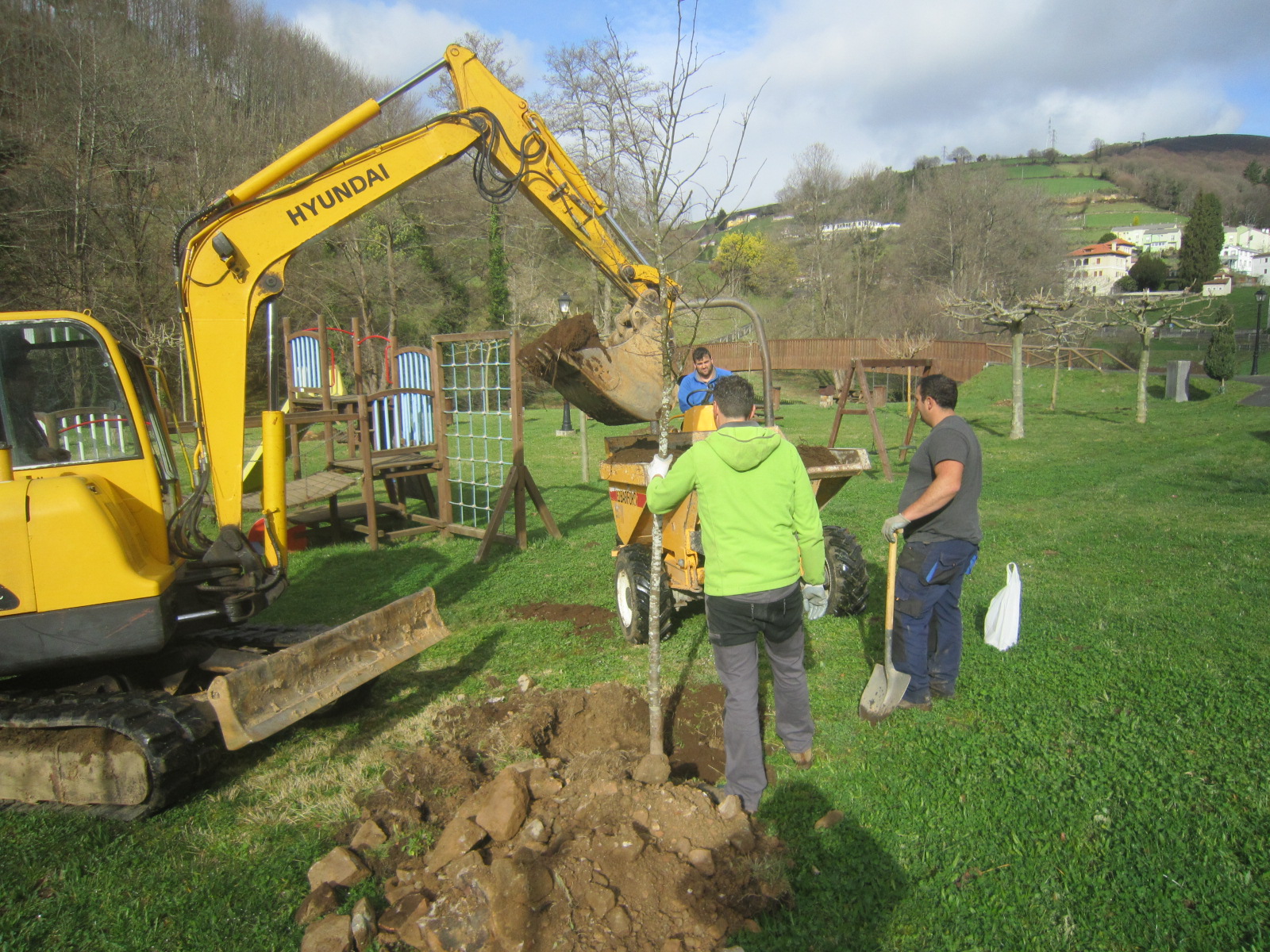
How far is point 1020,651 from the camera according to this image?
197 inches

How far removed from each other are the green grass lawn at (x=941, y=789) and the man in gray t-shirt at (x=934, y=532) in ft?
1.32

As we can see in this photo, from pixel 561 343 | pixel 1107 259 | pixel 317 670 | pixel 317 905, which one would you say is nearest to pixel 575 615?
pixel 561 343

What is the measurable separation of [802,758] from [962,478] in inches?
66.1

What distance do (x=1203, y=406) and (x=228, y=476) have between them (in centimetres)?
2297

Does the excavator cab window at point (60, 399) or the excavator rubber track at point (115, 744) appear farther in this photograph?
the excavator cab window at point (60, 399)

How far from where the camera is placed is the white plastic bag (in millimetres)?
4898

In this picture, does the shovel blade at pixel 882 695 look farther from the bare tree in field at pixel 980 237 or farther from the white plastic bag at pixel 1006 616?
the bare tree in field at pixel 980 237

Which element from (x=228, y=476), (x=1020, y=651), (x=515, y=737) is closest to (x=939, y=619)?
(x=1020, y=651)

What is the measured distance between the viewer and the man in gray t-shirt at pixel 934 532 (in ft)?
13.1

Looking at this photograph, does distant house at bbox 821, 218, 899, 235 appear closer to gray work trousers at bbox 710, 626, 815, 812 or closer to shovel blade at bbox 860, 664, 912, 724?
shovel blade at bbox 860, 664, 912, 724

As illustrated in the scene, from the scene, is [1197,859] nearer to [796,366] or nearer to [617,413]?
[617,413]

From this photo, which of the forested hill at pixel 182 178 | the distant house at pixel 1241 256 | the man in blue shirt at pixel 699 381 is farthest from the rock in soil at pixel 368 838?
the distant house at pixel 1241 256

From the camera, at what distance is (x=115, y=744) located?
137 inches

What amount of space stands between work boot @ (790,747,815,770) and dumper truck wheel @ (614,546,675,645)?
1661 millimetres
